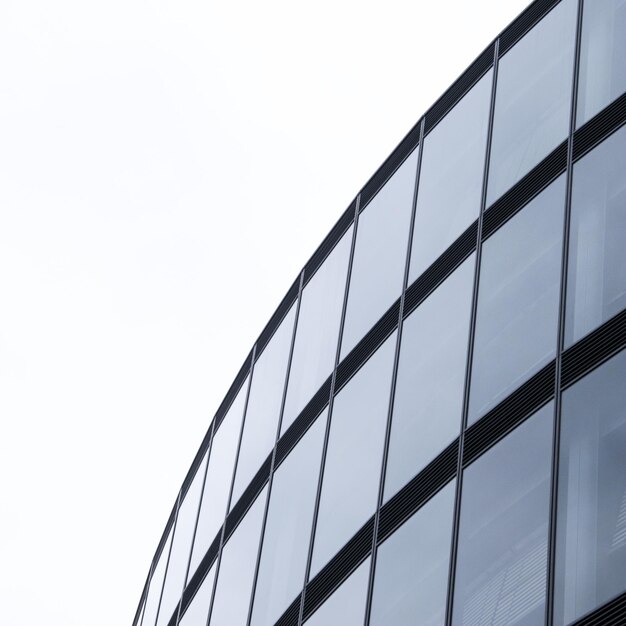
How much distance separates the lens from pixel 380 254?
69.4ft

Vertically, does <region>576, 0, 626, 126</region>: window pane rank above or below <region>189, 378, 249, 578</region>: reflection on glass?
below

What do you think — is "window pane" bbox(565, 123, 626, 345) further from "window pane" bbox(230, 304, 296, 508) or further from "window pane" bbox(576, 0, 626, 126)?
"window pane" bbox(230, 304, 296, 508)

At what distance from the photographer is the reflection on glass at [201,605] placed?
22656 millimetres

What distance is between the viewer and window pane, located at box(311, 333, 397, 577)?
58.2ft

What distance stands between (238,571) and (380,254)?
579cm

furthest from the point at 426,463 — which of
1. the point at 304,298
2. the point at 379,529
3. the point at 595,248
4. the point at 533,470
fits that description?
the point at 304,298

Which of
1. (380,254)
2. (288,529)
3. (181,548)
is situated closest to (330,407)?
(288,529)

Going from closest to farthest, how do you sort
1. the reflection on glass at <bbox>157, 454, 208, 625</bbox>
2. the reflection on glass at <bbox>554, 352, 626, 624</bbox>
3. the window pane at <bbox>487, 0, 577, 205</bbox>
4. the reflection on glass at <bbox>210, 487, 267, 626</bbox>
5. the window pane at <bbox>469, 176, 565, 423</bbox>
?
the reflection on glass at <bbox>554, 352, 626, 624</bbox>, the window pane at <bbox>469, 176, 565, 423</bbox>, the window pane at <bbox>487, 0, 577, 205</bbox>, the reflection on glass at <bbox>210, 487, 267, 626</bbox>, the reflection on glass at <bbox>157, 454, 208, 625</bbox>

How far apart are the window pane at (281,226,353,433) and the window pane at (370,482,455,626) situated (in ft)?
18.2

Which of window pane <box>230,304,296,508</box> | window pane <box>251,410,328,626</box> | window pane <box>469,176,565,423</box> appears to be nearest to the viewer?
window pane <box>469,176,565,423</box>

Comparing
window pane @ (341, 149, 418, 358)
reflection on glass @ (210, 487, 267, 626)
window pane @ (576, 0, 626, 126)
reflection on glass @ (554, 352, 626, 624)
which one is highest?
window pane @ (341, 149, 418, 358)

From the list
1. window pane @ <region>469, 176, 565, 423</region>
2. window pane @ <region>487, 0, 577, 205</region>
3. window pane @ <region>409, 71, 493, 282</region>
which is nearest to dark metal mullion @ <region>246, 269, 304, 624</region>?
window pane @ <region>409, 71, 493, 282</region>

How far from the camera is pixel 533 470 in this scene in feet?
46.2

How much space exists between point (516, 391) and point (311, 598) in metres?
4.96
